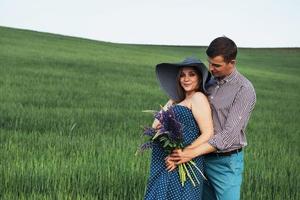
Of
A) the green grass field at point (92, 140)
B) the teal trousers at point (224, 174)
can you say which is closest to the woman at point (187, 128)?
the teal trousers at point (224, 174)

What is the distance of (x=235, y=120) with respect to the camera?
3535 millimetres

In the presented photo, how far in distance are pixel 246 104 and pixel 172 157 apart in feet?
1.71

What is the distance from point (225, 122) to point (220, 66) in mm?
321

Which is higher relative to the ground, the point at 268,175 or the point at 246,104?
the point at 246,104

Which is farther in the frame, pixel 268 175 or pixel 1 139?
pixel 1 139

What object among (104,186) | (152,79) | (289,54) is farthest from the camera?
(289,54)

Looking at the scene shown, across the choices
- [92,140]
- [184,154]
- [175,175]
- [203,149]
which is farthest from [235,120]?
[92,140]

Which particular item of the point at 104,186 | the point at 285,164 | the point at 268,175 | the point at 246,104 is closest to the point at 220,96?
the point at 246,104

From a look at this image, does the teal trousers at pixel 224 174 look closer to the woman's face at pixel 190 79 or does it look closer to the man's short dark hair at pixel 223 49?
the woman's face at pixel 190 79

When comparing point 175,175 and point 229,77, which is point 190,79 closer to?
point 229,77

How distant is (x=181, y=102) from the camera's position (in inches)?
143

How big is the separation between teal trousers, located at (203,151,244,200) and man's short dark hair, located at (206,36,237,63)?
0.59 metres

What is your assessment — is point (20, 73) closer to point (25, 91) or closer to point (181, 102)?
point (25, 91)

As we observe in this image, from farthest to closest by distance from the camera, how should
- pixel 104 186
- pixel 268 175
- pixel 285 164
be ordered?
pixel 285 164
pixel 268 175
pixel 104 186
